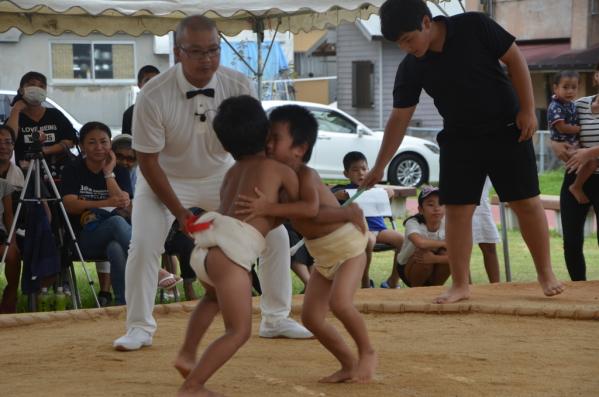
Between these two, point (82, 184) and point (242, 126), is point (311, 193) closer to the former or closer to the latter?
point (242, 126)

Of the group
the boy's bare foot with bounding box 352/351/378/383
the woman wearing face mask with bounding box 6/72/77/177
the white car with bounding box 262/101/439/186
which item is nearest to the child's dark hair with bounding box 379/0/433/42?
the boy's bare foot with bounding box 352/351/378/383

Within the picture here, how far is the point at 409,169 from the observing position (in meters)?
16.9

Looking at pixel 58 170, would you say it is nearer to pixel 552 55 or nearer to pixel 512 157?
pixel 512 157

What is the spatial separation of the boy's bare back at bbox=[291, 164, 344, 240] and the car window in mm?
12781

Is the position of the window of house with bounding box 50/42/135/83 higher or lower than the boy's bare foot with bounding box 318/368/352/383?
higher

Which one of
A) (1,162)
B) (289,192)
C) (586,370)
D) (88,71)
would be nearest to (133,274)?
(289,192)

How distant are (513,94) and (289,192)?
197cm

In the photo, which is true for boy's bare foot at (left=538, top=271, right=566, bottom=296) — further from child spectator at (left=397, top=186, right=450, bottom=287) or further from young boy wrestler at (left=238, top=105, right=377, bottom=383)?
young boy wrestler at (left=238, top=105, right=377, bottom=383)

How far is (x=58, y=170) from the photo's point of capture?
741cm

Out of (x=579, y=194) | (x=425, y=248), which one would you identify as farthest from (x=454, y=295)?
(x=425, y=248)

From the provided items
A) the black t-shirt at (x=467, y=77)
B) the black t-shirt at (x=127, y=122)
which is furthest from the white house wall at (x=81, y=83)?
the black t-shirt at (x=467, y=77)

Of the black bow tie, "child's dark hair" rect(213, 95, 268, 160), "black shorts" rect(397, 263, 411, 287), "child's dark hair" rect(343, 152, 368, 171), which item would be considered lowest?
"black shorts" rect(397, 263, 411, 287)

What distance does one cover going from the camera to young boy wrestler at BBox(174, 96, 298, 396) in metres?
3.63

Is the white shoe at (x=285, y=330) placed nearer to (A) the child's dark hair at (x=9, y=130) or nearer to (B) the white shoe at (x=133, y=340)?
(B) the white shoe at (x=133, y=340)
